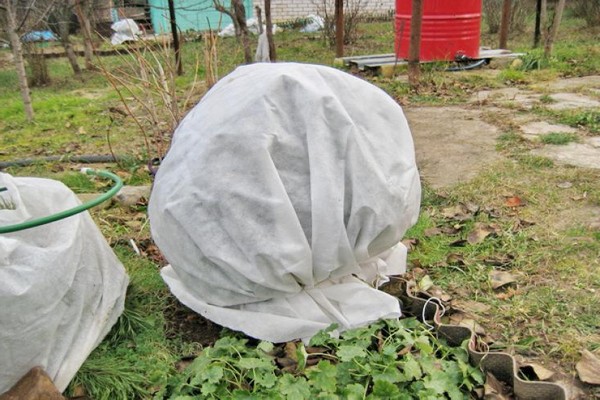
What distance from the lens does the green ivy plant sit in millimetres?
1738

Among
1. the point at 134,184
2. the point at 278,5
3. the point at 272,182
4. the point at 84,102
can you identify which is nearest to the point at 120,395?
the point at 272,182

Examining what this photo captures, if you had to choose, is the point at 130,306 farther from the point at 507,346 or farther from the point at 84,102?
the point at 84,102

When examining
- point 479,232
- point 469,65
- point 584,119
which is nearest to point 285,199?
point 479,232

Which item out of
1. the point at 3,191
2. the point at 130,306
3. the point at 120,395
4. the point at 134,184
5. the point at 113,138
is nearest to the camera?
the point at 120,395

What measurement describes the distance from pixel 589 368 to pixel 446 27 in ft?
21.6

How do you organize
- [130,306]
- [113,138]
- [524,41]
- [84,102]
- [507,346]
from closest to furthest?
[507,346] < [130,306] < [113,138] < [84,102] < [524,41]

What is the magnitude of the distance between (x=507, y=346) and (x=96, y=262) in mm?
1547

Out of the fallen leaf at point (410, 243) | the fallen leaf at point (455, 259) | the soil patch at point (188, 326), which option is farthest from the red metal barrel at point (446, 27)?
the soil patch at point (188, 326)

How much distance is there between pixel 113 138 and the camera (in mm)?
5492

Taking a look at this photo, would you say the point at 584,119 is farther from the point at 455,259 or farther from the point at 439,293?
the point at 439,293

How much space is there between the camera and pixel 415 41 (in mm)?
6379

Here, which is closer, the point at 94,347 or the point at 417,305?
the point at 94,347

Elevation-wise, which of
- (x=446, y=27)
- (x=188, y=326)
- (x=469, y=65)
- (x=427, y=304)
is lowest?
(x=188, y=326)

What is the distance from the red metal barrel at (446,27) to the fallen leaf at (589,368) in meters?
6.12
